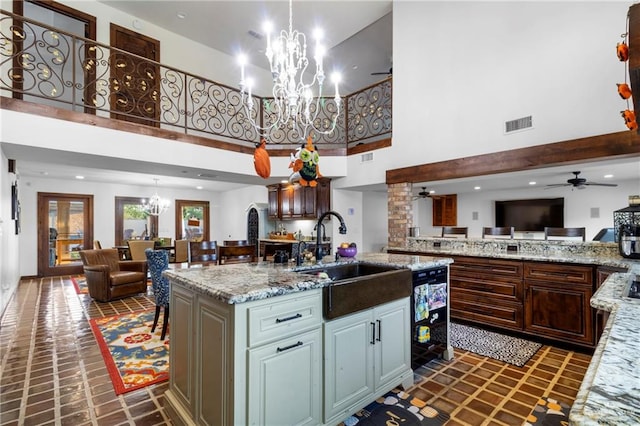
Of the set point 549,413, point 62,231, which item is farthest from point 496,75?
point 62,231

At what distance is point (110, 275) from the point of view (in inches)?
207

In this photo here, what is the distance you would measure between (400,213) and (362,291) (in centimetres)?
327

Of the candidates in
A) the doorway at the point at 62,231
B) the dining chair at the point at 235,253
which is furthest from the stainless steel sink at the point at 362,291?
the doorway at the point at 62,231

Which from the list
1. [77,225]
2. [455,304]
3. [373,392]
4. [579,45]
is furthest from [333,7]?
[77,225]

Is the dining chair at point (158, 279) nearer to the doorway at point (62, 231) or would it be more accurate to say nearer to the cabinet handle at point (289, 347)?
the cabinet handle at point (289, 347)

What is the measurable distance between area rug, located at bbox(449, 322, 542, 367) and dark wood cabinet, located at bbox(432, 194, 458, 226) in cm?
588

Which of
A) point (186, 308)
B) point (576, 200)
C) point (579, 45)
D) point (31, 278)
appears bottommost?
point (31, 278)

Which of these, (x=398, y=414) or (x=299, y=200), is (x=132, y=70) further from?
(x=398, y=414)

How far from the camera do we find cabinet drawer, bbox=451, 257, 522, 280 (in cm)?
357

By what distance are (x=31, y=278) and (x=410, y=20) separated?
408 inches

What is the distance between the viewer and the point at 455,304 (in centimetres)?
407

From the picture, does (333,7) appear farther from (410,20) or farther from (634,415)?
(634,415)

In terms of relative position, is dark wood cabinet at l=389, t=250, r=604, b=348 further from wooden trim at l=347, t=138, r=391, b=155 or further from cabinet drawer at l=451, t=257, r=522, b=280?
wooden trim at l=347, t=138, r=391, b=155

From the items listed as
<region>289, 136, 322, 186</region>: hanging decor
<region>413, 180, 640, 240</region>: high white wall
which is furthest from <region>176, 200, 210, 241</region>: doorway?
<region>289, 136, 322, 186</region>: hanging decor
